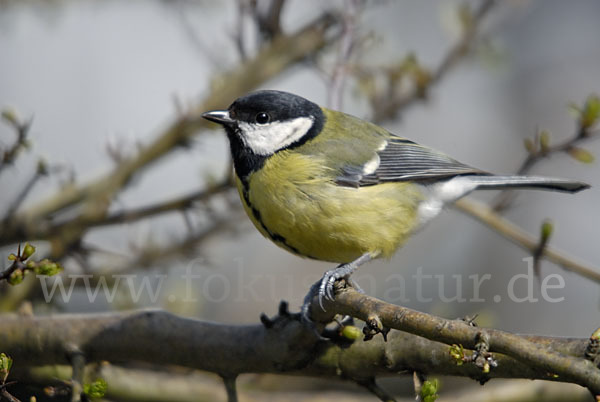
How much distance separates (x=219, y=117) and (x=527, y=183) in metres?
1.10

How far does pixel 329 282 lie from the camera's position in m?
1.85

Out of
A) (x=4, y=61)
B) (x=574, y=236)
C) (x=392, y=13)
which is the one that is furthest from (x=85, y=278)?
(x=392, y=13)

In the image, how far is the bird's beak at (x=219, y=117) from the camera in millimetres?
2169

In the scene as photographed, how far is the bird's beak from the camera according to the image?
7.11ft

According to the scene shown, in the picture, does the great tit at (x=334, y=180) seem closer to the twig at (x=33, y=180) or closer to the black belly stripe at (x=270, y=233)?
the black belly stripe at (x=270, y=233)

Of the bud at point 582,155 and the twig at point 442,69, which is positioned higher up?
the twig at point 442,69

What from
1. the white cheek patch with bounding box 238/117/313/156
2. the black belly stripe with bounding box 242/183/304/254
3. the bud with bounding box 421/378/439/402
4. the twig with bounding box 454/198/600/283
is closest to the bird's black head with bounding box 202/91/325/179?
the white cheek patch with bounding box 238/117/313/156

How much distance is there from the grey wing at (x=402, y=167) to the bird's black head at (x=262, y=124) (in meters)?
0.22

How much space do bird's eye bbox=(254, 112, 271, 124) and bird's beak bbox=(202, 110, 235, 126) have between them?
9 cm

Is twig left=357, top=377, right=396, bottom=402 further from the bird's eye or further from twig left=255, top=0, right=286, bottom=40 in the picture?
twig left=255, top=0, right=286, bottom=40

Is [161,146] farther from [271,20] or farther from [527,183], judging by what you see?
[527,183]

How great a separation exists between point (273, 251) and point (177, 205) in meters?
2.29

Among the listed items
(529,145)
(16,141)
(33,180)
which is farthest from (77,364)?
(529,145)

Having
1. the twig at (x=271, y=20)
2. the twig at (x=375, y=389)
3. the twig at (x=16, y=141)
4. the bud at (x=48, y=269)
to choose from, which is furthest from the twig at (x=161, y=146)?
the twig at (x=375, y=389)
